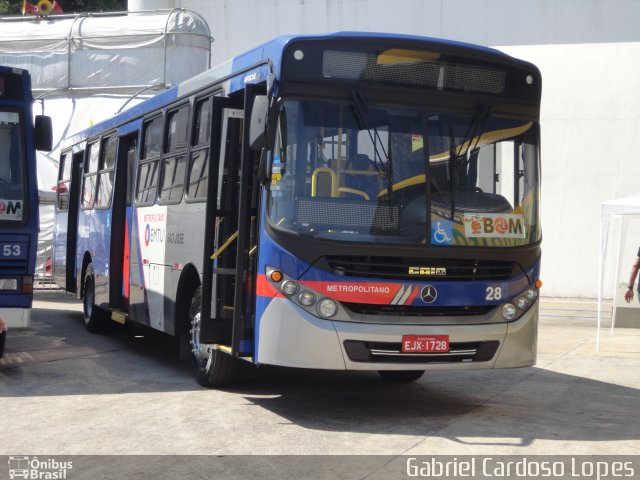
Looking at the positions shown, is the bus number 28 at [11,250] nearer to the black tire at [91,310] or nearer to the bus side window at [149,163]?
the bus side window at [149,163]

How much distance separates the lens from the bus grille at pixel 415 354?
7.94 meters

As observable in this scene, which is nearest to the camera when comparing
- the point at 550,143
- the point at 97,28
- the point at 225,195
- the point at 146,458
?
the point at 146,458

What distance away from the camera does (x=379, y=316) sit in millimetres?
8016

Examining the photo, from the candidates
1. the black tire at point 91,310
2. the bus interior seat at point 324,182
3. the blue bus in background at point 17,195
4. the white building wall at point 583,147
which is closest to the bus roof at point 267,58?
the bus interior seat at point 324,182

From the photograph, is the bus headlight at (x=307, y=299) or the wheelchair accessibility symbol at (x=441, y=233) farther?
the wheelchair accessibility symbol at (x=441, y=233)

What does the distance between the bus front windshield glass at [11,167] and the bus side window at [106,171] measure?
8.20ft

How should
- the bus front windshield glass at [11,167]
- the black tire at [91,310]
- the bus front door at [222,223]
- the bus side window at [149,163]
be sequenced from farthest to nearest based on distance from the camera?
the black tire at [91,310], the bus side window at [149,163], the bus front windshield glass at [11,167], the bus front door at [222,223]

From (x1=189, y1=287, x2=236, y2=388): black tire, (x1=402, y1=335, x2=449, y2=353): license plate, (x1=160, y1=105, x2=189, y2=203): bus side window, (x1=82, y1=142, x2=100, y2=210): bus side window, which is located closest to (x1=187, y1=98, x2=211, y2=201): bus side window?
(x1=160, y1=105, x2=189, y2=203): bus side window

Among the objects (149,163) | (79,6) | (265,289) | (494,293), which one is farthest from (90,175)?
(79,6)

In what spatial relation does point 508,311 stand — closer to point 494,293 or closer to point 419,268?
point 494,293

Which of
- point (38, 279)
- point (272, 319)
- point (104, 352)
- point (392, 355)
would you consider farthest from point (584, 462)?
point (38, 279)

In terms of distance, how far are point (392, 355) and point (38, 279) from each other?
18.2 m

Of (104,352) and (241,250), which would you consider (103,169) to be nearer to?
(104,352)

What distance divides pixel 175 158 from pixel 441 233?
3677mm
